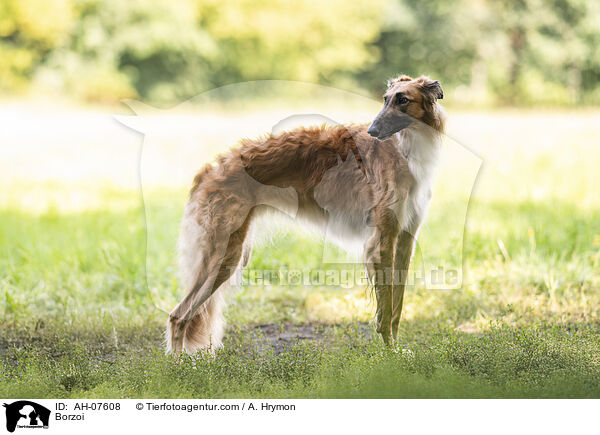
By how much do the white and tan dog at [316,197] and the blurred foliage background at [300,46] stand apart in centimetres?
2332

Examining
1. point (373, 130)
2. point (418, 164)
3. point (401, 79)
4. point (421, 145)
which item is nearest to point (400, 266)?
point (418, 164)

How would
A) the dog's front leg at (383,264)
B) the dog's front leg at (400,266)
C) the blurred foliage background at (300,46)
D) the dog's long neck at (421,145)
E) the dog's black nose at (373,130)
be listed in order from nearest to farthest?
the dog's black nose at (373,130)
the dog's long neck at (421,145)
the dog's front leg at (383,264)
the dog's front leg at (400,266)
the blurred foliage background at (300,46)

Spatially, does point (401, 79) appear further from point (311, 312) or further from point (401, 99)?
point (311, 312)

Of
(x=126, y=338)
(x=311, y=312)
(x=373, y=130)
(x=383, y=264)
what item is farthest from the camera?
(x=311, y=312)

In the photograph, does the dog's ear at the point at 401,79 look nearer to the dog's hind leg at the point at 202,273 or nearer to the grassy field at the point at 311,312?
the grassy field at the point at 311,312

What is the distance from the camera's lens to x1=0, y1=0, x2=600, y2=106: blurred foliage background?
28.3 meters
